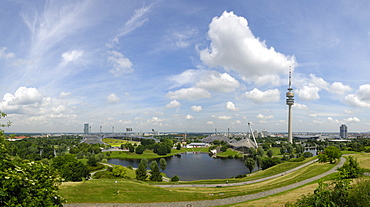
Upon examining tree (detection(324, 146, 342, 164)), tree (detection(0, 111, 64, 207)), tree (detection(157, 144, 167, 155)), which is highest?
tree (detection(0, 111, 64, 207))

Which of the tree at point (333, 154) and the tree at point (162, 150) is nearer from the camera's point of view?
the tree at point (333, 154)

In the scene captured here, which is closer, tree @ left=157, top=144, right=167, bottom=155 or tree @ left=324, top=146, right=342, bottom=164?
tree @ left=324, top=146, right=342, bottom=164

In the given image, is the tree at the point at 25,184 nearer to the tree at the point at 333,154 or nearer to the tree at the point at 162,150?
the tree at the point at 333,154

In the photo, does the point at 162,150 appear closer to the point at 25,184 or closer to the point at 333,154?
the point at 333,154

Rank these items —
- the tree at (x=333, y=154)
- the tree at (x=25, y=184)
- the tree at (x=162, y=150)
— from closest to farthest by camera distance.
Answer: the tree at (x=25, y=184) < the tree at (x=333, y=154) < the tree at (x=162, y=150)

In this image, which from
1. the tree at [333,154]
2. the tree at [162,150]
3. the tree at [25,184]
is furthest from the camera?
the tree at [162,150]

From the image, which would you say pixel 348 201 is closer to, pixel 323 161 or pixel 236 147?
pixel 323 161

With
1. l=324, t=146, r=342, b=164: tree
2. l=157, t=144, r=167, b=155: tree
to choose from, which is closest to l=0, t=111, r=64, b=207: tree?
l=324, t=146, r=342, b=164: tree

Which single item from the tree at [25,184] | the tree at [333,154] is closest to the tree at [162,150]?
the tree at [333,154]

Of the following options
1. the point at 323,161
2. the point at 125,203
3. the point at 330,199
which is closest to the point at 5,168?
the point at 330,199

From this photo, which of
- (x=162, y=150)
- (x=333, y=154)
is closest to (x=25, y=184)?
(x=333, y=154)

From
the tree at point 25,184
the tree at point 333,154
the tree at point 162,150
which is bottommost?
the tree at point 162,150

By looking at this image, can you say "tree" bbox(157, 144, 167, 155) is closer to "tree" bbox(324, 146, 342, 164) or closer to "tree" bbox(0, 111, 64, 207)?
"tree" bbox(324, 146, 342, 164)
